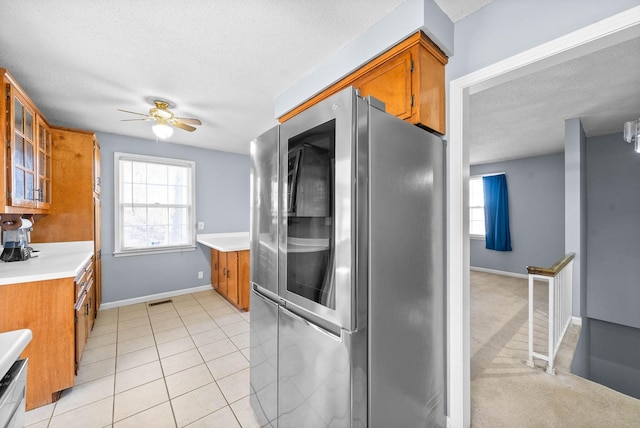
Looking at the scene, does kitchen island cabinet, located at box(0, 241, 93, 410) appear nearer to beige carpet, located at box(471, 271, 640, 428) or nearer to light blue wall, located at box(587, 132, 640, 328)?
beige carpet, located at box(471, 271, 640, 428)

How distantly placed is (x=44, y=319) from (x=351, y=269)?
232cm

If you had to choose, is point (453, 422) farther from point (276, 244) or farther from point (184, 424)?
point (184, 424)

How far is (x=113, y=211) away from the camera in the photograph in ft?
12.5

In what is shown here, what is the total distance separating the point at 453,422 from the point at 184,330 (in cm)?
283

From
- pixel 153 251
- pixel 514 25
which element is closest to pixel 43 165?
pixel 153 251

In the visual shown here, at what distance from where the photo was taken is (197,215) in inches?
178

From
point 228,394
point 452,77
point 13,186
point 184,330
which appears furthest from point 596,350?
point 13,186

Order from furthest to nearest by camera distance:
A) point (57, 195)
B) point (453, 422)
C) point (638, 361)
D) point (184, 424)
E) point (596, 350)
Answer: point (596, 350) → point (638, 361) → point (57, 195) → point (184, 424) → point (453, 422)

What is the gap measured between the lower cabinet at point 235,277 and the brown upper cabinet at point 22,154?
2022mm

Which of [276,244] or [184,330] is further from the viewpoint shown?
[184,330]

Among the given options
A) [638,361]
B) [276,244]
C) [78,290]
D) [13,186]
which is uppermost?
[13,186]

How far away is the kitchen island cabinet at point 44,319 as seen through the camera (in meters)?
1.77

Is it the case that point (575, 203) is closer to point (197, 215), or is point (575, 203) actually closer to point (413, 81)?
point (413, 81)

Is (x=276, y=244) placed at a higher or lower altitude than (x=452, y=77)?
lower
